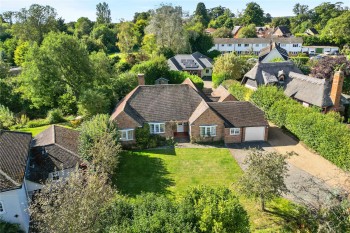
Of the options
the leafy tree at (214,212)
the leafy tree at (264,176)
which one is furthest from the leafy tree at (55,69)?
the leafy tree at (214,212)

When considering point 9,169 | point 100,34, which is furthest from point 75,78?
Result: point 100,34

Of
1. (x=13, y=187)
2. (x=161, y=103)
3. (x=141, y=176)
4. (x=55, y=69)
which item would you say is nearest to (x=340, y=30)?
(x=161, y=103)

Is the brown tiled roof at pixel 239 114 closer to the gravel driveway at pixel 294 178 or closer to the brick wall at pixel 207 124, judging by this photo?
the brick wall at pixel 207 124

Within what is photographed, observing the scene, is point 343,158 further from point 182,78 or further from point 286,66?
point 182,78

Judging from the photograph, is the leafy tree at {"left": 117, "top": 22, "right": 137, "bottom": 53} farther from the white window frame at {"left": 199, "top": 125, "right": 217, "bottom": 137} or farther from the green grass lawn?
the green grass lawn

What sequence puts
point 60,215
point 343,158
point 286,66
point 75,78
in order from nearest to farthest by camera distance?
point 60,215, point 343,158, point 75,78, point 286,66

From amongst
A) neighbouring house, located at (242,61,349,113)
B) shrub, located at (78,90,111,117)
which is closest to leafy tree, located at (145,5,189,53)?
neighbouring house, located at (242,61,349,113)
